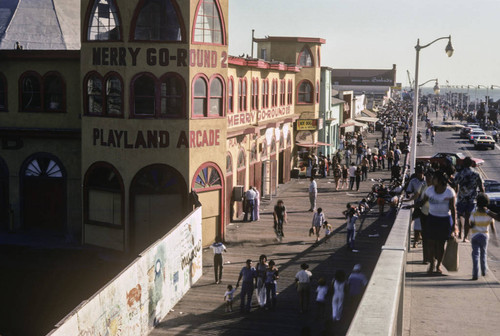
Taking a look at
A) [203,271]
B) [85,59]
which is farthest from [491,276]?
[85,59]

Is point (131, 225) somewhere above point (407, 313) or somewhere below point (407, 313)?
below

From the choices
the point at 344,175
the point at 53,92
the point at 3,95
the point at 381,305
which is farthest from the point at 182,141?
the point at 381,305

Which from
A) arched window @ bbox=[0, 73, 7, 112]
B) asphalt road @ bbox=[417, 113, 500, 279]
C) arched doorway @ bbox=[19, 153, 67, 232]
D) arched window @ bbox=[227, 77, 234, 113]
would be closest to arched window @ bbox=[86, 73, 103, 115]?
arched doorway @ bbox=[19, 153, 67, 232]

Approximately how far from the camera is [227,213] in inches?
1203

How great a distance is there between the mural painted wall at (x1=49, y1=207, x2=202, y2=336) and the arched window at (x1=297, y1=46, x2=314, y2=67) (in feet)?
95.2

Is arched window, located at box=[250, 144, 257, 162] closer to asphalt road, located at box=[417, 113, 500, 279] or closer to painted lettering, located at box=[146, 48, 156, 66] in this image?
painted lettering, located at box=[146, 48, 156, 66]

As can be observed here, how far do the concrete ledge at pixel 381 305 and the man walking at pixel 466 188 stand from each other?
801 cm

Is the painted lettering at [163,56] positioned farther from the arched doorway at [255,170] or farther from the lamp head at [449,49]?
the lamp head at [449,49]

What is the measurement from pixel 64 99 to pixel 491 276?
2178cm

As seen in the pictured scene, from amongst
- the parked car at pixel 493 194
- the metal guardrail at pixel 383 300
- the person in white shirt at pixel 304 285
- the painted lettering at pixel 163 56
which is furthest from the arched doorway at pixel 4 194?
the metal guardrail at pixel 383 300

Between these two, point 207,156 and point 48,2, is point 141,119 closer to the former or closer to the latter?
point 207,156

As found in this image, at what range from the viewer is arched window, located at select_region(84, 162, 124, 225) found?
1032 inches

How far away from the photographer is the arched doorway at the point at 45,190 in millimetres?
29000

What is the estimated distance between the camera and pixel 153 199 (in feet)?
85.0
